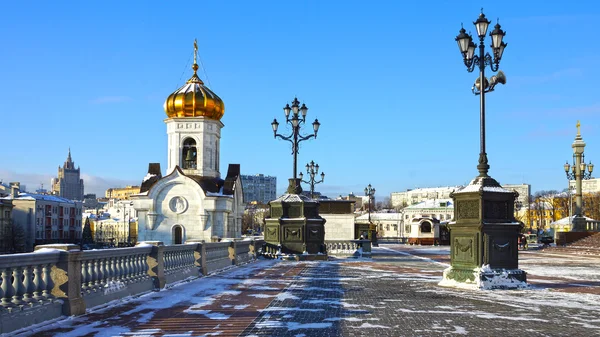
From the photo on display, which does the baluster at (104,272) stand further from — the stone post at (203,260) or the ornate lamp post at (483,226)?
the ornate lamp post at (483,226)

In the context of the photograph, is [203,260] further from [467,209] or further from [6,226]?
[6,226]

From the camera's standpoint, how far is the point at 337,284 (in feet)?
49.6

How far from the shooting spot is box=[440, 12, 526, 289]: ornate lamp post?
14281 millimetres

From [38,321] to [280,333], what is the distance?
3294 mm

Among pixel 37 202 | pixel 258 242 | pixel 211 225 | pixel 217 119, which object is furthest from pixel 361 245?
pixel 37 202

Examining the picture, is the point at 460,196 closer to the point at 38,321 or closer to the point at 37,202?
the point at 38,321

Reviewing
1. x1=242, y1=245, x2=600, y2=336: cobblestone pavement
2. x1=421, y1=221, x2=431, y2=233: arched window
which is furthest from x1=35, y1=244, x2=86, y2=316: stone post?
x1=421, y1=221, x2=431, y2=233: arched window

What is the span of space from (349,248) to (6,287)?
27418 millimetres

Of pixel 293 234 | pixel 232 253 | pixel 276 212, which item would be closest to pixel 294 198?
pixel 276 212

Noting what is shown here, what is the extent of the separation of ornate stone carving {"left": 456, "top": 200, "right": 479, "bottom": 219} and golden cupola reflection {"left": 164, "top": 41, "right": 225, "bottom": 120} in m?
28.0

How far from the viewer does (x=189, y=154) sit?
41094 millimetres

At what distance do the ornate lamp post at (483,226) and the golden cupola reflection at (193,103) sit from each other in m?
27.4

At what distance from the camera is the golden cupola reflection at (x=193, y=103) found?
40.5m

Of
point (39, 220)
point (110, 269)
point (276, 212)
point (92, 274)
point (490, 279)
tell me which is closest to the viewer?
point (92, 274)
